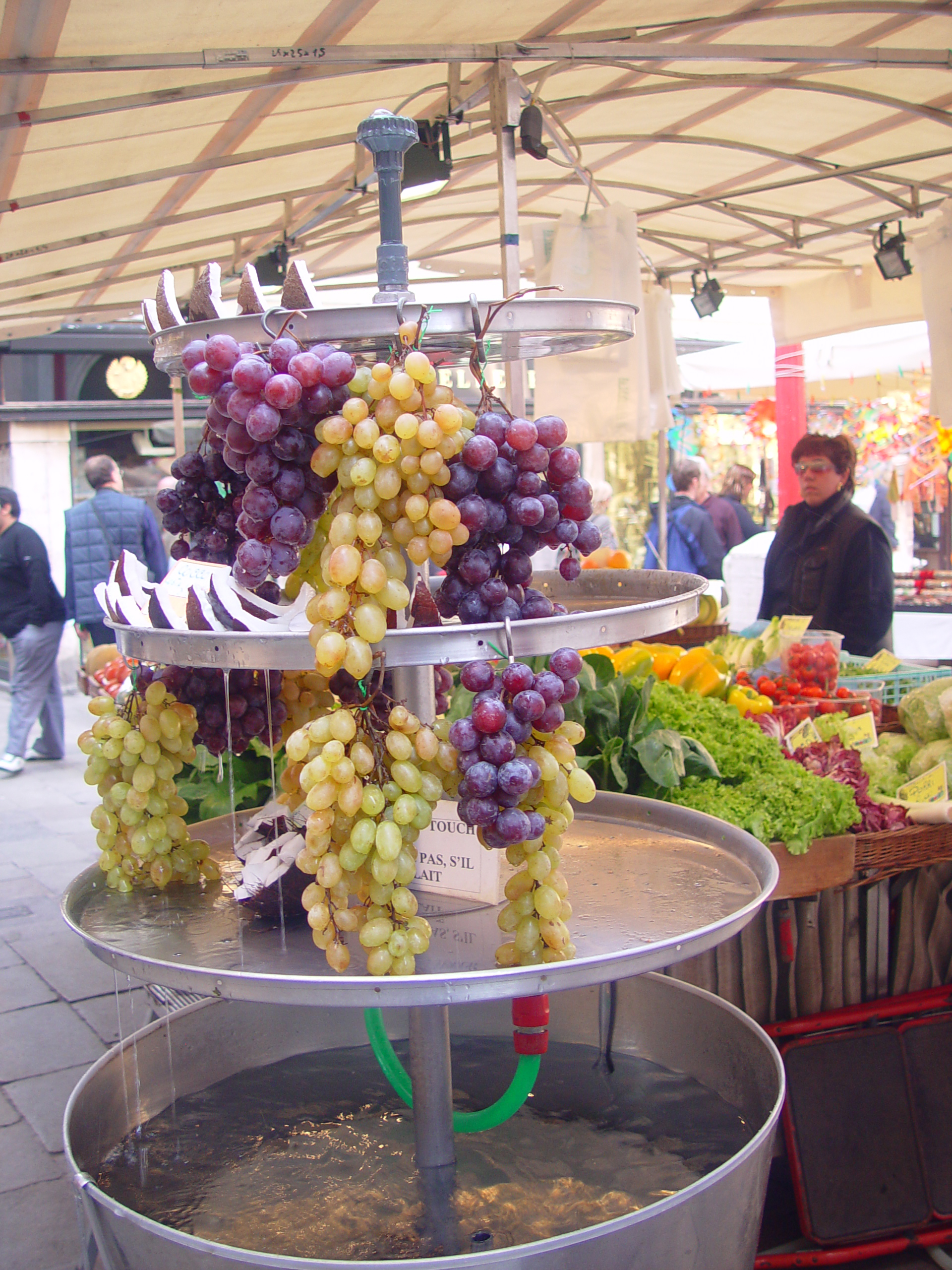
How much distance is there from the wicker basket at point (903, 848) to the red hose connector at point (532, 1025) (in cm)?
122

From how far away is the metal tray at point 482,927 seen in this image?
1.04m

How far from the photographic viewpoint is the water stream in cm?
135

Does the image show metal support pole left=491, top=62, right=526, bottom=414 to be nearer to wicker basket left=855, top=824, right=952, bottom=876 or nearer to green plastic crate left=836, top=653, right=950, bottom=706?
green plastic crate left=836, top=653, right=950, bottom=706

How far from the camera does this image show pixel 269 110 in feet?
11.9

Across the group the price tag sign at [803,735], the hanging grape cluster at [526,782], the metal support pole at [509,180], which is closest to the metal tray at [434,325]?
the hanging grape cluster at [526,782]

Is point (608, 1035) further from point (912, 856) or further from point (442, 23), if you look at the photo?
point (442, 23)

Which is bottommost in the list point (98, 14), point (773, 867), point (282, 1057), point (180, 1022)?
point (282, 1057)

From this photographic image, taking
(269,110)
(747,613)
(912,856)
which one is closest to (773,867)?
(912,856)

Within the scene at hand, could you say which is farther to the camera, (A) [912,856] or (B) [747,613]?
Answer: (B) [747,613]

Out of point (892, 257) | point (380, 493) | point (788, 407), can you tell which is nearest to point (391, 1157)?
point (380, 493)

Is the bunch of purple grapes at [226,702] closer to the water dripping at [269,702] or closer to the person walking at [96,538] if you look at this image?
the water dripping at [269,702]

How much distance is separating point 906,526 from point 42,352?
8.80 metres

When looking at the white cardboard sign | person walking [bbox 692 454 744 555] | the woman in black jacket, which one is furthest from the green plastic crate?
person walking [bbox 692 454 744 555]

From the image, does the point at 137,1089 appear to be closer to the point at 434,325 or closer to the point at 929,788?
the point at 434,325
